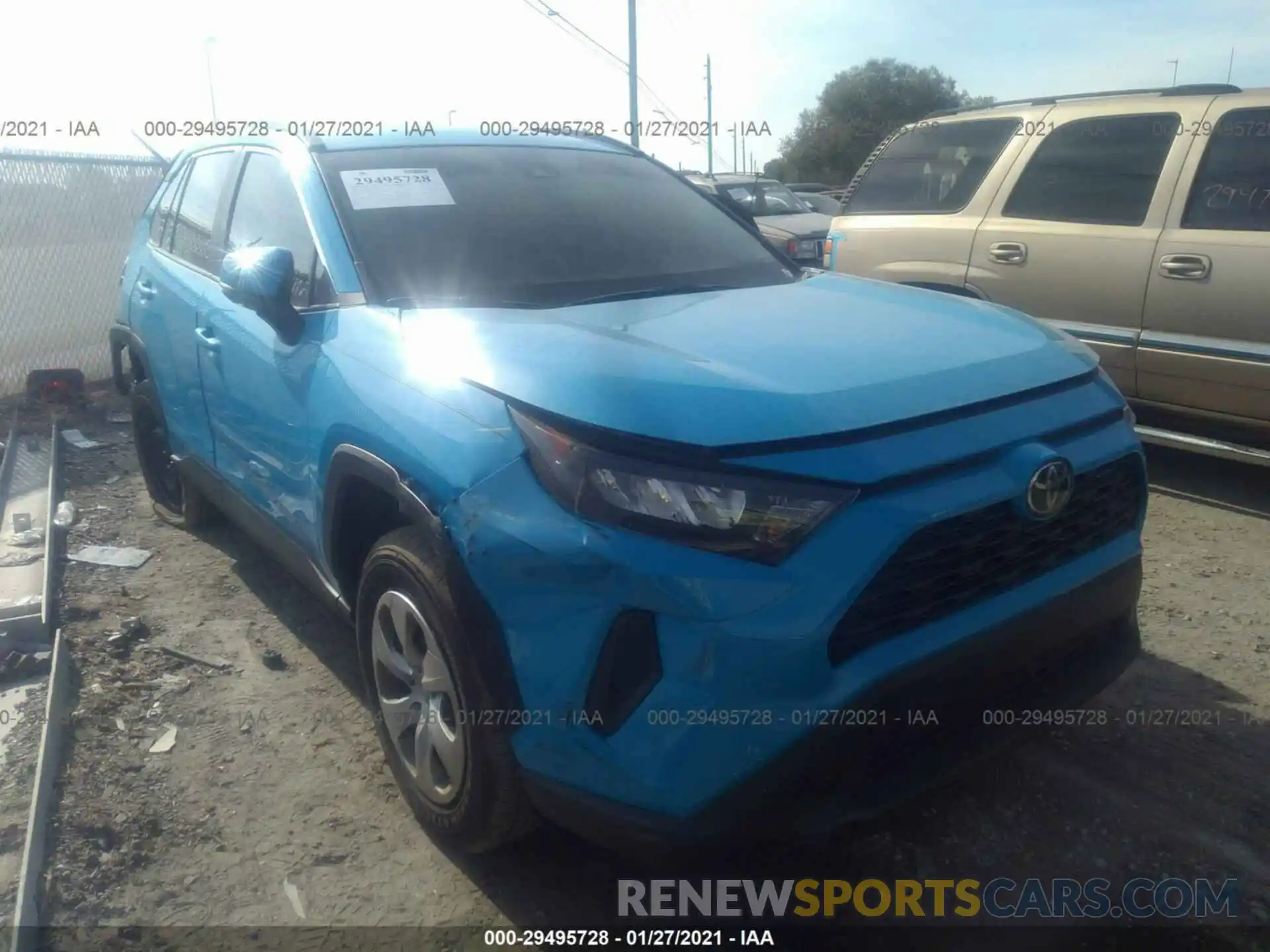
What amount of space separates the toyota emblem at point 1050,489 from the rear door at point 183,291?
2.93 meters

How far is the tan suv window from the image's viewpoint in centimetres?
576

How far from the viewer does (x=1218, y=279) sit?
4.62 metres

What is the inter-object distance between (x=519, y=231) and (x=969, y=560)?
5.72ft

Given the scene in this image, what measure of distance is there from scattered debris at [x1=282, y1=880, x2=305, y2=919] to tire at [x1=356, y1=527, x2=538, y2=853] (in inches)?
13.2

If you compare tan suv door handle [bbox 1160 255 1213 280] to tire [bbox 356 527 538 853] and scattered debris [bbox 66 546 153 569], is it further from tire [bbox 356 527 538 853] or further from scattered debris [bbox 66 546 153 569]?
scattered debris [bbox 66 546 153 569]

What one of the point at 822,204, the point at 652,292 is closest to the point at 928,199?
the point at 652,292

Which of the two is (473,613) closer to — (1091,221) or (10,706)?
(10,706)

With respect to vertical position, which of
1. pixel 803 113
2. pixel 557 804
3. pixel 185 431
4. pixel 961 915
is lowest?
pixel 961 915

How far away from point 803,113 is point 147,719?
48141mm

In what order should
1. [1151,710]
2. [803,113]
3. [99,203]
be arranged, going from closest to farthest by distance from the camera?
[1151,710] < [99,203] < [803,113]

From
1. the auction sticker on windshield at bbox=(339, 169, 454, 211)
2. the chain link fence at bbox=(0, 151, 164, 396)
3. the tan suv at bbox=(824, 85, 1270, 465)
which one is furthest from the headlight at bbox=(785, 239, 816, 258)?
the auction sticker on windshield at bbox=(339, 169, 454, 211)

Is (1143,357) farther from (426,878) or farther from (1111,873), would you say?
(426,878)

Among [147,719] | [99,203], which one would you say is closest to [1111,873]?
[147,719]

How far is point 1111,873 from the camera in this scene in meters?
2.50
